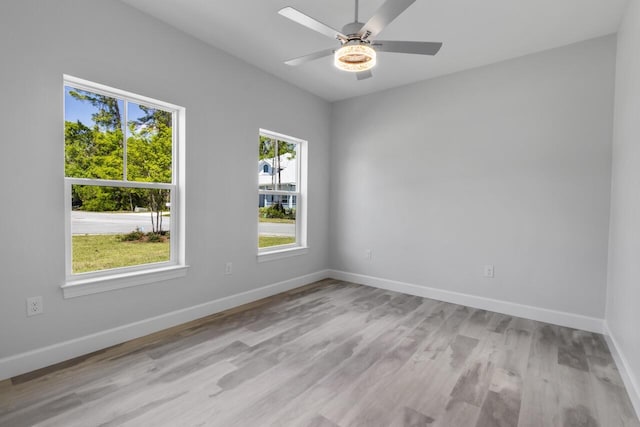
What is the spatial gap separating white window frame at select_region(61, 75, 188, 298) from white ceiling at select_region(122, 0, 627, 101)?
2.48ft

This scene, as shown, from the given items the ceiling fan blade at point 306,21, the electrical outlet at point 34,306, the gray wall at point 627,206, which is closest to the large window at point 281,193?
the ceiling fan blade at point 306,21

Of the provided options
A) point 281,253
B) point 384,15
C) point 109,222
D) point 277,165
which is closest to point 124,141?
point 109,222

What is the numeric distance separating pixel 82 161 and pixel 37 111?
436mm

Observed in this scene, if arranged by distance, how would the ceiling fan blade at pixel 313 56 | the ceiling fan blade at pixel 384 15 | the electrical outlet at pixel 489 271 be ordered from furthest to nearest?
1. the electrical outlet at pixel 489 271
2. the ceiling fan blade at pixel 313 56
3. the ceiling fan blade at pixel 384 15

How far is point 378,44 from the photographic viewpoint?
2139 millimetres

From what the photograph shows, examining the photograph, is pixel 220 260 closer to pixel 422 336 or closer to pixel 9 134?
pixel 9 134

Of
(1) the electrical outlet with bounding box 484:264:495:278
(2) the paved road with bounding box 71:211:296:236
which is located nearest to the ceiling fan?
(2) the paved road with bounding box 71:211:296:236

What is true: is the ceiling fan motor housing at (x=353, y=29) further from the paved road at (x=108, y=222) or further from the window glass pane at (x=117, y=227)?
the paved road at (x=108, y=222)

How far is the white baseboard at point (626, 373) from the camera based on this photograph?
6.05 ft

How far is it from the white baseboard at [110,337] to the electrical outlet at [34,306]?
0.87 ft

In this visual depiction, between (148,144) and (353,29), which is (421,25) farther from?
(148,144)

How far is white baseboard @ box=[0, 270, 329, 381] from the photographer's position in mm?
2086

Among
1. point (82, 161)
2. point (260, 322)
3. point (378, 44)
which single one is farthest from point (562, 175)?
point (82, 161)

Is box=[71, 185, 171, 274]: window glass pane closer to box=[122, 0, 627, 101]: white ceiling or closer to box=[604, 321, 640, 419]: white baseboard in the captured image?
box=[122, 0, 627, 101]: white ceiling
